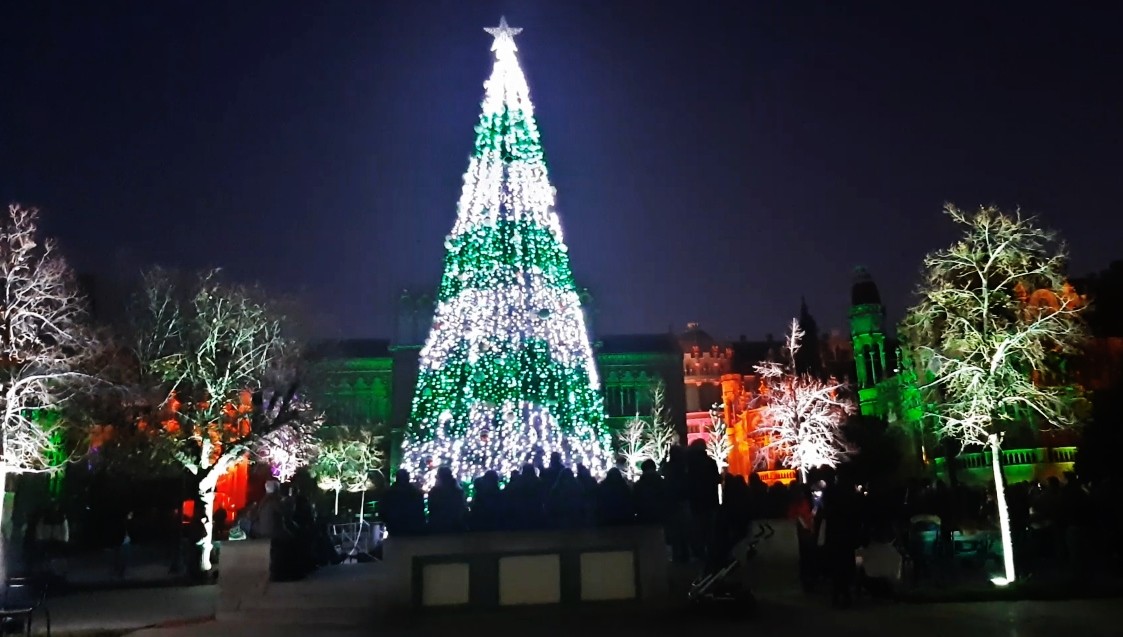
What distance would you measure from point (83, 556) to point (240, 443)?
550 cm

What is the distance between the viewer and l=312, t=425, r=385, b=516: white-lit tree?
1789 inches

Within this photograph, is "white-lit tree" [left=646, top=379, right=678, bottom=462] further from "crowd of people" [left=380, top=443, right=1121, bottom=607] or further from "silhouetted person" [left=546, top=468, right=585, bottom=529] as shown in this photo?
"silhouetted person" [left=546, top=468, right=585, bottom=529]

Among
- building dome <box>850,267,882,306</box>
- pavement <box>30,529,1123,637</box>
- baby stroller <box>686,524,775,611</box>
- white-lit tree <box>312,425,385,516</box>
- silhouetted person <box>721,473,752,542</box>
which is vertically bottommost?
pavement <box>30,529,1123,637</box>

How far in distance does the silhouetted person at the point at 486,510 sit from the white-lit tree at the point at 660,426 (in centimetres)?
4160

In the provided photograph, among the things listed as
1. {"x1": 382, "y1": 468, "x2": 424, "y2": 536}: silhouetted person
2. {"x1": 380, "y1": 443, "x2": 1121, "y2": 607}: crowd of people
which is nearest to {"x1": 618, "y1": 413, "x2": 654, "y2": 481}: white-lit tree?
{"x1": 380, "y1": 443, "x2": 1121, "y2": 607}: crowd of people

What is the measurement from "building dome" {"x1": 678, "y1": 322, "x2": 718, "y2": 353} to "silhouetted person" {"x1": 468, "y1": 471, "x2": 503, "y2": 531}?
274ft

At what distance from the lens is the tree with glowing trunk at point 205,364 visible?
2483 centimetres

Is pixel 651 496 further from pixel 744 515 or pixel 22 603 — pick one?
pixel 22 603

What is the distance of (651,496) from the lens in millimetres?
13867

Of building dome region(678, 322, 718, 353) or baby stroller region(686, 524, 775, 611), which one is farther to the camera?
building dome region(678, 322, 718, 353)

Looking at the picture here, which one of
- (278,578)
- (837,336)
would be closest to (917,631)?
(278,578)

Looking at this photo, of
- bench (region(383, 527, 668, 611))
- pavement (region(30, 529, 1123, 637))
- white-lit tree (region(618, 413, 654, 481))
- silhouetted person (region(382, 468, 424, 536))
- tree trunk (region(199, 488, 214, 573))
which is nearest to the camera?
pavement (region(30, 529, 1123, 637))

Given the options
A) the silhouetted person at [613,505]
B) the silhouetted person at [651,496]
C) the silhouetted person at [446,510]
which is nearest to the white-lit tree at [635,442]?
the silhouetted person at [651,496]

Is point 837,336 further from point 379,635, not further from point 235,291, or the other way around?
point 379,635
